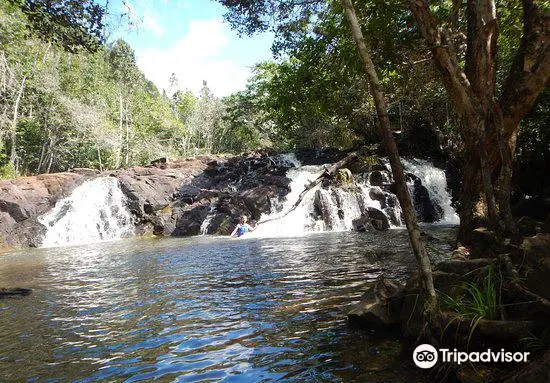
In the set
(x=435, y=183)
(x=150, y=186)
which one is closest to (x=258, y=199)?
(x=150, y=186)

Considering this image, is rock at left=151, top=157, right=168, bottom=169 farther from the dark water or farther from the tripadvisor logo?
the tripadvisor logo

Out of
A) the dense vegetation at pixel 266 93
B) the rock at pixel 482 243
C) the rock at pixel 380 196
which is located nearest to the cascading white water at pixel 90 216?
the dense vegetation at pixel 266 93

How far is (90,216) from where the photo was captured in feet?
90.0

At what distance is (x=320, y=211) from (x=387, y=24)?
498 inches

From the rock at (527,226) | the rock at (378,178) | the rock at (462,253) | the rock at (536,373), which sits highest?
the rock at (378,178)

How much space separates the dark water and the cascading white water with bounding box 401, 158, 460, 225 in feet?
36.5

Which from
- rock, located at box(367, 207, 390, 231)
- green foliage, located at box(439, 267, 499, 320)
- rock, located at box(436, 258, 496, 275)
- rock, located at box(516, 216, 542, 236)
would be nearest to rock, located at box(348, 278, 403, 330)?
rock, located at box(436, 258, 496, 275)

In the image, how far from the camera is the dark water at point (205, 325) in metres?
4.71

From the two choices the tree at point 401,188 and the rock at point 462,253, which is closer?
the tree at point 401,188

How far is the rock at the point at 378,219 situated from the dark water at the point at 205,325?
6884 mm

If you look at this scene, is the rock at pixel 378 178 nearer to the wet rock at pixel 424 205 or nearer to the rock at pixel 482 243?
the wet rock at pixel 424 205

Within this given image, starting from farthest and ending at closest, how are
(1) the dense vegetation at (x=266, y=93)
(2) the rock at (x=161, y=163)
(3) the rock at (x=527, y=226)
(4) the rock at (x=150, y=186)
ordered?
(2) the rock at (x=161, y=163) → (4) the rock at (x=150, y=186) → (1) the dense vegetation at (x=266, y=93) → (3) the rock at (x=527, y=226)

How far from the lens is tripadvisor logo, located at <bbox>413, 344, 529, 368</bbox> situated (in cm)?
396

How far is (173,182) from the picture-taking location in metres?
31.6
